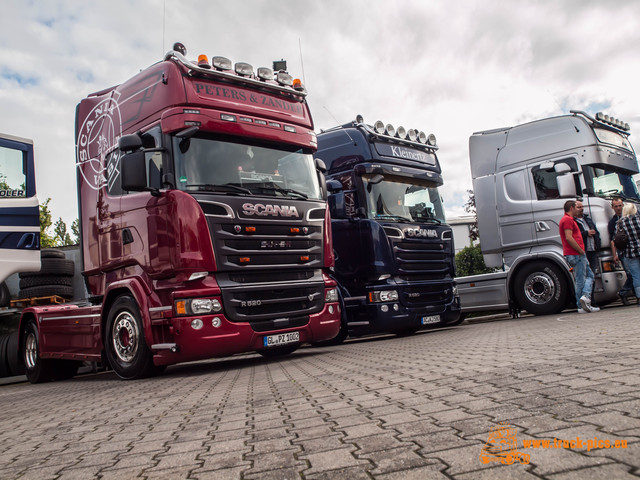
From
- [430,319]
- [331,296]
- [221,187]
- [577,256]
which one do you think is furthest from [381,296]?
[221,187]

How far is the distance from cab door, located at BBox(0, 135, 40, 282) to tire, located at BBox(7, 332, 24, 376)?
1.17 metres

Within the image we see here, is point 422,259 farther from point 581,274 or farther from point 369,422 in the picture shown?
point 369,422

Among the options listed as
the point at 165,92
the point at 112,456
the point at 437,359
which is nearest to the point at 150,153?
the point at 165,92

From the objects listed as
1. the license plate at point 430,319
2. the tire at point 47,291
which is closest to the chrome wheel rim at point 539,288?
the license plate at point 430,319

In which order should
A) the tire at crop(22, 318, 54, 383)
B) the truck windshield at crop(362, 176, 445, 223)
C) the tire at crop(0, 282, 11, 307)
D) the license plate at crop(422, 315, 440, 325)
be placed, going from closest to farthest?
the tire at crop(22, 318, 54, 383) → the tire at crop(0, 282, 11, 307) → the truck windshield at crop(362, 176, 445, 223) → the license plate at crop(422, 315, 440, 325)

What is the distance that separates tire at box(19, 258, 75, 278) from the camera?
923 cm

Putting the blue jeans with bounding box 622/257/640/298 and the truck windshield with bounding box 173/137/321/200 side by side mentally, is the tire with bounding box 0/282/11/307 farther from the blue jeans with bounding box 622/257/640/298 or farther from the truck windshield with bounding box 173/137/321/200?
the blue jeans with bounding box 622/257/640/298

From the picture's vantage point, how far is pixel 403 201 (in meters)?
9.83

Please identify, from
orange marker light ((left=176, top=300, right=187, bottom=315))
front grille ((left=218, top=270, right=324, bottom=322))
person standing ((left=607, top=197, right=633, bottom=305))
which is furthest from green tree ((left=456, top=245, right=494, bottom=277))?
orange marker light ((left=176, top=300, right=187, bottom=315))

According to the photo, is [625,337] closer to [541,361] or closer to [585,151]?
[541,361]

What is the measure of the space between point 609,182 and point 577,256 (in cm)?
202

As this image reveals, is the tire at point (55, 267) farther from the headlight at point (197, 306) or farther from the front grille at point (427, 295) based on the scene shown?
the front grille at point (427, 295)

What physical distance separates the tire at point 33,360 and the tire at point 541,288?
8201mm

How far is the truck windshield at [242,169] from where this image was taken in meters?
6.41
